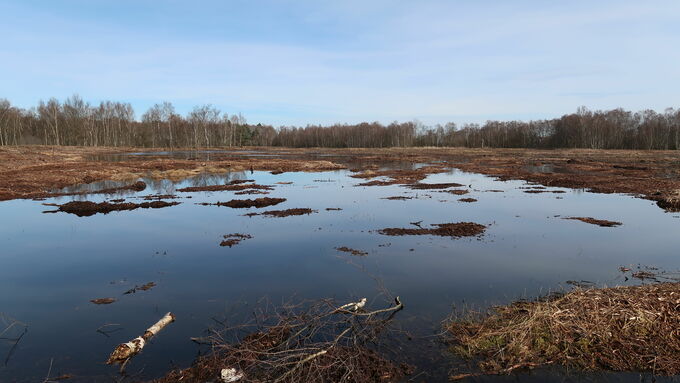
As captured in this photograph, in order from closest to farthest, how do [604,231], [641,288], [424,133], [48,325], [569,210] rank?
[48,325]
[641,288]
[604,231]
[569,210]
[424,133]

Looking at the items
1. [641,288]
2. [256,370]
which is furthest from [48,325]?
[641,288]

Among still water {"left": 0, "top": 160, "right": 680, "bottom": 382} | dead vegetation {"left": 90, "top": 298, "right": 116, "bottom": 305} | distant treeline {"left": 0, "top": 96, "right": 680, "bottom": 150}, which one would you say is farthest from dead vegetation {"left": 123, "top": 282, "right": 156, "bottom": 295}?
distant treeline {"left": 0, "top": 96, "right": 680, "bottom": 150}

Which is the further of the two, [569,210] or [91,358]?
[569,210]

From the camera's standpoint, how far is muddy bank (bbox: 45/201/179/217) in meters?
23.5

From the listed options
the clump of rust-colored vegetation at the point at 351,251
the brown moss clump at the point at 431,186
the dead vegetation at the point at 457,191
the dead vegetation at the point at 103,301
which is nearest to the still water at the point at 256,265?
the dead vegetation at the point at 103,301

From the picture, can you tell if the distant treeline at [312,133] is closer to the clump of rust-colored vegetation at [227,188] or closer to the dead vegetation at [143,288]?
the clump of rust-colored vegetation at [227,188]

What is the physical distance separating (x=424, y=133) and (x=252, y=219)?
6794 inches

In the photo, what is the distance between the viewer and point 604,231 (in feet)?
62.2

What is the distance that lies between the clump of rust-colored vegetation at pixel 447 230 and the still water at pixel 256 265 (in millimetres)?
705

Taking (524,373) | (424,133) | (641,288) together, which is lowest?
(524,373)

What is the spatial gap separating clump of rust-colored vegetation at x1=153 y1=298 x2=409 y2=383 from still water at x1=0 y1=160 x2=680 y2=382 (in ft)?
2.16

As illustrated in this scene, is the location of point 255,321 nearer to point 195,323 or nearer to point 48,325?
point 195,323

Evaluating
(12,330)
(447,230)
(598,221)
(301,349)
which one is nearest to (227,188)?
(447,230)

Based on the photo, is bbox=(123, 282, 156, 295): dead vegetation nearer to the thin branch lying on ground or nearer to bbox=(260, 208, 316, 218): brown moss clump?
the thin branch lying on ground
